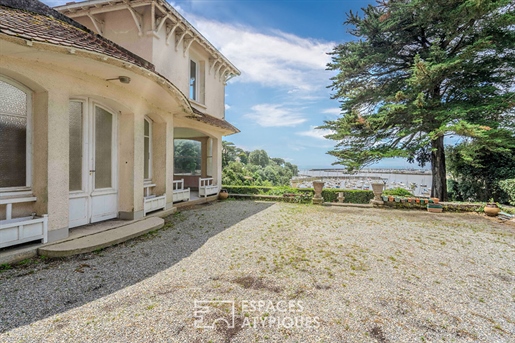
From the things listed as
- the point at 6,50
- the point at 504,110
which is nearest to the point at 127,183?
the point at 6,50

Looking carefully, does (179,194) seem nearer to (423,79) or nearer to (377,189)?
(377,189)

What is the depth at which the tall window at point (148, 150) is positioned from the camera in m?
7.71

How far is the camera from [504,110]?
34.6ft

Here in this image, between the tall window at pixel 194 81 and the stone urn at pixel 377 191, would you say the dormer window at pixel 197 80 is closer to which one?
the tall window at pixel 194 81

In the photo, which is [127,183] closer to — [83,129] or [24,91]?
[83,129]

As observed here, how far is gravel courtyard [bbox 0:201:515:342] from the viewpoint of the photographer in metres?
2.36

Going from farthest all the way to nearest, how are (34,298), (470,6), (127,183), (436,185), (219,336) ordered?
(436,185) < (470,6) < (127,183) < (34,298) < (219,336)

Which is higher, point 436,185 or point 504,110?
point 504,110

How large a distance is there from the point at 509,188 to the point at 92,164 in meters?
15.5

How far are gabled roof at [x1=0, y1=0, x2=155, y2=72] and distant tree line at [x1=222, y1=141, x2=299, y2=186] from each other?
1258cm

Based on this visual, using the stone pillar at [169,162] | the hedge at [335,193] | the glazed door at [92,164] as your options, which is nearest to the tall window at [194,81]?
the stone pillar at [169,162]

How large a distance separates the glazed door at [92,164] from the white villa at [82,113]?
23mm

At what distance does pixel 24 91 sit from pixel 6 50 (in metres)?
1.03

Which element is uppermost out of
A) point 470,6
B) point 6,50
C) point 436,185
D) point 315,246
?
point 470,6
